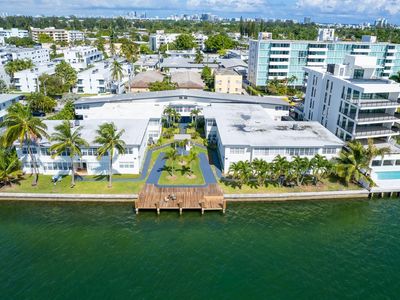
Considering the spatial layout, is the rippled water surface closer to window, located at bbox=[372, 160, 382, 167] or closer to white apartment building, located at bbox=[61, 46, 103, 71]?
window, located at bbox=[372, 160, 382, 167]

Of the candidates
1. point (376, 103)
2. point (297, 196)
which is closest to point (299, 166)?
point (297, 196)

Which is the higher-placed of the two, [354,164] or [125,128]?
[125,128]

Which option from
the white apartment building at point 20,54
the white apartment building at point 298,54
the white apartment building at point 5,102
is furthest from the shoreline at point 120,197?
the white apartment building at point 20,54

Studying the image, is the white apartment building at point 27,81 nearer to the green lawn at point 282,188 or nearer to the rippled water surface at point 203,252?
the rippled water surface at point 203,252

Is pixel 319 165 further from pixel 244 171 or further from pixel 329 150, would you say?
pixel 244 171

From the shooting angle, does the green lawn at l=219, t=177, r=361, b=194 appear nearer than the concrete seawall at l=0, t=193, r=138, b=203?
No

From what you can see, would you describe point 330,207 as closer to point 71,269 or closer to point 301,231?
point 301,231

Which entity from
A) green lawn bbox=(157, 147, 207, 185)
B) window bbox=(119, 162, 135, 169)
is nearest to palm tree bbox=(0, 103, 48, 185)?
window bbox=(119, 162, 135, 169)
